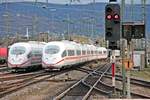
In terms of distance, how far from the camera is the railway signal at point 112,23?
1881 centimetres

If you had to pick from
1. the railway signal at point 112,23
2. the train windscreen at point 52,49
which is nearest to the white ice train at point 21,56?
the train windscreen at point 52,49

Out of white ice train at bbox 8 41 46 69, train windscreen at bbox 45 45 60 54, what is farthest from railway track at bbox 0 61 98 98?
train windscreen at bbox 45 45 60 54

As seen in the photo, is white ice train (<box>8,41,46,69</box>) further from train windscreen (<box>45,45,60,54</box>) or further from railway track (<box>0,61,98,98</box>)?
railway track (<box>0,61,98,98</box>)

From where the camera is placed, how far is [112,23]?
752 inches

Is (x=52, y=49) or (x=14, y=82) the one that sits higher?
(x=52, y=49)

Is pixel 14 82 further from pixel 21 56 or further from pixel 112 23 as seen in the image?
pixel 21 56

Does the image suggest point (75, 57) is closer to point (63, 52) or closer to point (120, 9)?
point (63, 52)

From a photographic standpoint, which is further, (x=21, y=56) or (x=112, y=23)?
(x=21, y=56)

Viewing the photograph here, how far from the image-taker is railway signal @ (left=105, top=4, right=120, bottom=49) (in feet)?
61.7

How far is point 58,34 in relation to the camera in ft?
330

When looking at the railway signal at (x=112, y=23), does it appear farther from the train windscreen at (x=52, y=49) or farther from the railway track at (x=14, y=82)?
the train windscreen at (x=52, y=49)

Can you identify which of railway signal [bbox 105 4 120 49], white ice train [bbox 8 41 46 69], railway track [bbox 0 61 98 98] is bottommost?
railway track [bbox 0 61 98 98]

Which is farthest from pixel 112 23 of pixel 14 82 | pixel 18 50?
pixel 18 50

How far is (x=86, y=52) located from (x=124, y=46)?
164 ft
